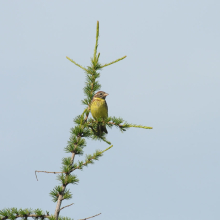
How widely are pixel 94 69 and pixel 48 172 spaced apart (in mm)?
2346

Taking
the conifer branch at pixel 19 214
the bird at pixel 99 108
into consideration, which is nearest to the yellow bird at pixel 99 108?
the bird at pixel 99 108

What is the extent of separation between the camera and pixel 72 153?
18.3ft

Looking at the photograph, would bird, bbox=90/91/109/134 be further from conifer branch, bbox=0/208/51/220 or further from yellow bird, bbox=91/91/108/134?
conifer branch, bbox=0/208/51/220

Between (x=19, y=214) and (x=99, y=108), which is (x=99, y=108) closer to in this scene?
(x=99, y=108)

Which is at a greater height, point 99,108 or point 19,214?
point 99,108

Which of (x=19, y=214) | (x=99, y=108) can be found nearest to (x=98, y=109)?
(x=99, y=108)

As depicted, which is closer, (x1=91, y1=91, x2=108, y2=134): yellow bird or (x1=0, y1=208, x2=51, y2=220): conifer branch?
(x1=0, y1=208, x2=51, y2=220): conifer branch

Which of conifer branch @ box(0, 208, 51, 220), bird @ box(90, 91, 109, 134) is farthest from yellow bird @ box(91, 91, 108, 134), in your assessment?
conifer branch @ box(0, 208, 51, 220)

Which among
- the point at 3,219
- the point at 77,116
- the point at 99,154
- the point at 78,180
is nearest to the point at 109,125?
the point at 77,116

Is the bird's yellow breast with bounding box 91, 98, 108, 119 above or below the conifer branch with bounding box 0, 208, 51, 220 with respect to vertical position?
above

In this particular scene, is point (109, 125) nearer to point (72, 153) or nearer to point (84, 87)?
point (84, 87)

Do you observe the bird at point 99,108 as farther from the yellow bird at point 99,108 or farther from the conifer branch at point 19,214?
the conifer branch at point 19,214

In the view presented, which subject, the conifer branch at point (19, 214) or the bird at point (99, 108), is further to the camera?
the bird at point (99, 108)

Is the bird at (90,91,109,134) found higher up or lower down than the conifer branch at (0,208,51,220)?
higher up
